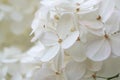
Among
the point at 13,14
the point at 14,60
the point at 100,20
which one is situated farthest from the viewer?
the point at 13,14

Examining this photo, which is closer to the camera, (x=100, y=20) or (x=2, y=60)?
(x=100, y=20)

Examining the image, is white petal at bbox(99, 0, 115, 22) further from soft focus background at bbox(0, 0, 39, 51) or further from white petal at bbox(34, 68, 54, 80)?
soft focus background at bbox(0, 0, 39, 51)

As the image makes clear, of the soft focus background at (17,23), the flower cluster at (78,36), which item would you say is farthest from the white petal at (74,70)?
the soft focus background at (17,23)

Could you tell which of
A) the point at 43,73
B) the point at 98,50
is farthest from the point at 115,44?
the point at 43,73

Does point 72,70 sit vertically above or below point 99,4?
below

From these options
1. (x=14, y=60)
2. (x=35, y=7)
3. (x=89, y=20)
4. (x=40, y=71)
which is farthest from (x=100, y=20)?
(x=35, y=7)

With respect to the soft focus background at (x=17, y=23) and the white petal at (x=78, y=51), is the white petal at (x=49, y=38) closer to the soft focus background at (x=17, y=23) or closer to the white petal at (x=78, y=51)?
the white petal at (x=78, y=51)

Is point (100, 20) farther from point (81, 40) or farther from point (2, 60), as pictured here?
point (2, 60)
